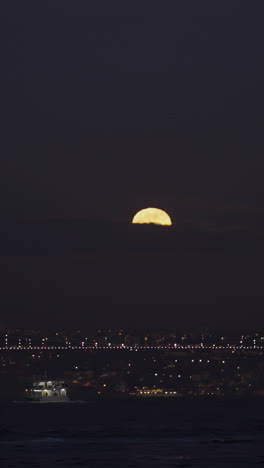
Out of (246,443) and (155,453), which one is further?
(246,443)

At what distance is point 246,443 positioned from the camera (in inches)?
5007

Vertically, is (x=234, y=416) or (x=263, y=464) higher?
(x=234, y=416)

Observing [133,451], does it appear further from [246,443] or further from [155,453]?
[246,443]

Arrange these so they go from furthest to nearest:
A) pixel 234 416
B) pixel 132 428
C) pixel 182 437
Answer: pixel 234 416 < pixel 132 428 < pixel 182 437

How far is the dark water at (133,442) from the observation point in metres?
111

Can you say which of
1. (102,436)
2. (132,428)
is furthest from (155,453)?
(132,428)

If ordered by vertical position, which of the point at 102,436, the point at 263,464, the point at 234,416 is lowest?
the point at 263,464

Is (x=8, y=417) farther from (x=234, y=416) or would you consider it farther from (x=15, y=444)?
(x=15, y=444)

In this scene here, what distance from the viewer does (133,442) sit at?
13100 cm

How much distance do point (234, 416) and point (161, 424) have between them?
29.5 metres

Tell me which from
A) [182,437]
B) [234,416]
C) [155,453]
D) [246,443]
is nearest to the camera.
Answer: [155,453]

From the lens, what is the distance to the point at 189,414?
7849 inches

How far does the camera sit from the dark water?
111m

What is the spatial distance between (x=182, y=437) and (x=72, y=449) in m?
16.7
